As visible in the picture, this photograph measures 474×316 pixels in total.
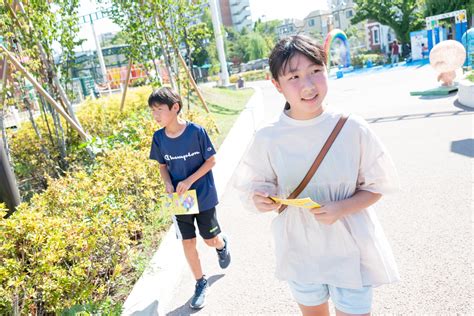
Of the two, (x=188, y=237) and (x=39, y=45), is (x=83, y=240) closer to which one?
(x=188, y=237)

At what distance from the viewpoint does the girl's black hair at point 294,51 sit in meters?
1.63

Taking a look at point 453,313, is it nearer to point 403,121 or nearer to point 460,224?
point 460,224

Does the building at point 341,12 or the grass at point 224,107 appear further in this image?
the building at point 341,12

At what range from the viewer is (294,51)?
1641mm

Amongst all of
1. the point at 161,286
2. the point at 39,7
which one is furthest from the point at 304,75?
the point at 39,7

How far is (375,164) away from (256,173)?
0.53 m

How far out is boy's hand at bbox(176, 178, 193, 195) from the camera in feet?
9.66

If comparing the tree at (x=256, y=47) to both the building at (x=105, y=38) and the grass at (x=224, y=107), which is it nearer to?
the building at (x=105, y=38)

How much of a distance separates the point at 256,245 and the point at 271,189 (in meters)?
2.23

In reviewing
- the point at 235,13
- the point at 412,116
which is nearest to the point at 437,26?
the point at 412,116

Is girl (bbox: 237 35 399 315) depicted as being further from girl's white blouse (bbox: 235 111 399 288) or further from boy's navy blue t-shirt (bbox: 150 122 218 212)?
boy's navy blue t-shirt (bbox: 150 122 218 212)

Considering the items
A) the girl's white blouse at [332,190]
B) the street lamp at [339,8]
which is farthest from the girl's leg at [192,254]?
the street lamp at [339,8]

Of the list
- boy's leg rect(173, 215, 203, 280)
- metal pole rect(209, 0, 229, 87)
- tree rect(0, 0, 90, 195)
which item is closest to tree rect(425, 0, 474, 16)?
metal pole rect(209, 0, 229, 87)

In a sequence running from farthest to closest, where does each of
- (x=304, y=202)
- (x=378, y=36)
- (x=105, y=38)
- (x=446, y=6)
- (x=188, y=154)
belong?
(x=105, y=38)
(x=378, y=36)
(x=446, y=6)
(x=188, y=154)
(x=304, y=202)
